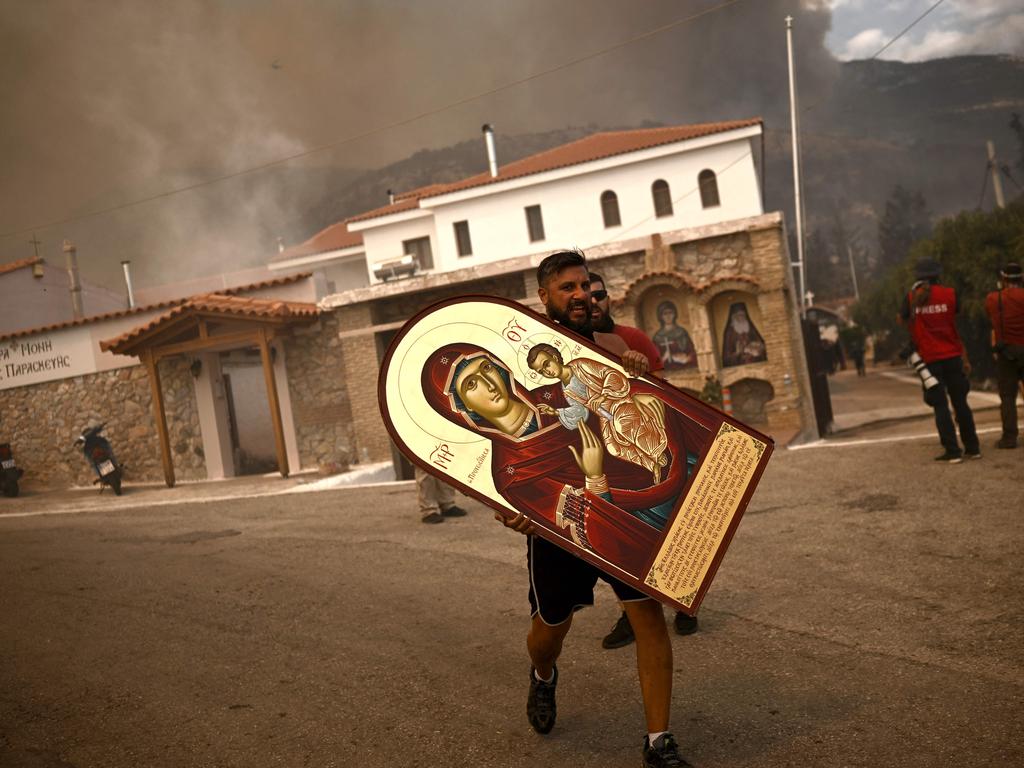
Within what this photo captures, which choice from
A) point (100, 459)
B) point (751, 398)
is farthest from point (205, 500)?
point (751, 398)

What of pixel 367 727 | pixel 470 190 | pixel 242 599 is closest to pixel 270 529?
pixel 242 599

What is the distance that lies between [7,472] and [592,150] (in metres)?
26.2

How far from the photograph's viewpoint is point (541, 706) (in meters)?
3.43

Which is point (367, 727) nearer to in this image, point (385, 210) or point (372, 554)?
point (372, 554)

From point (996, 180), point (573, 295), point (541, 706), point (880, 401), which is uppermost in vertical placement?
point (996, 180)

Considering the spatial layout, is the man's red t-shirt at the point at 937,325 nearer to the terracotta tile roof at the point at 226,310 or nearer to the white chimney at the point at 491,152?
the terracotta tile roof at the point at 226,310

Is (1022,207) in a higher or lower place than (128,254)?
lower

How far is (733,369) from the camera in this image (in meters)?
20.0

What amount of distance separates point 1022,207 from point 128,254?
10832 centimetres

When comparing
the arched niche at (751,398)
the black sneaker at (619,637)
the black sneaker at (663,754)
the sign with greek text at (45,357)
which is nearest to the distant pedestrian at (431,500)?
the black sneaker at (619,637)

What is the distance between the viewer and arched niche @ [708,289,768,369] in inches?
774

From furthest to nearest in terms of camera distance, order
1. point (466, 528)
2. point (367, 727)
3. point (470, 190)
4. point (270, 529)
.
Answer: point (470, 190) → point (270, 529) → point (466, 528) → point (367, 727)

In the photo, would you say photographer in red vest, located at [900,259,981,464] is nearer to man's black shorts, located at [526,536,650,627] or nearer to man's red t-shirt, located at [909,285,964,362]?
man's red t-shirt, located at [909,285,964,362]

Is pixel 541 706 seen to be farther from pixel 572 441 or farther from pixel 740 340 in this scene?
pixel 740 340
